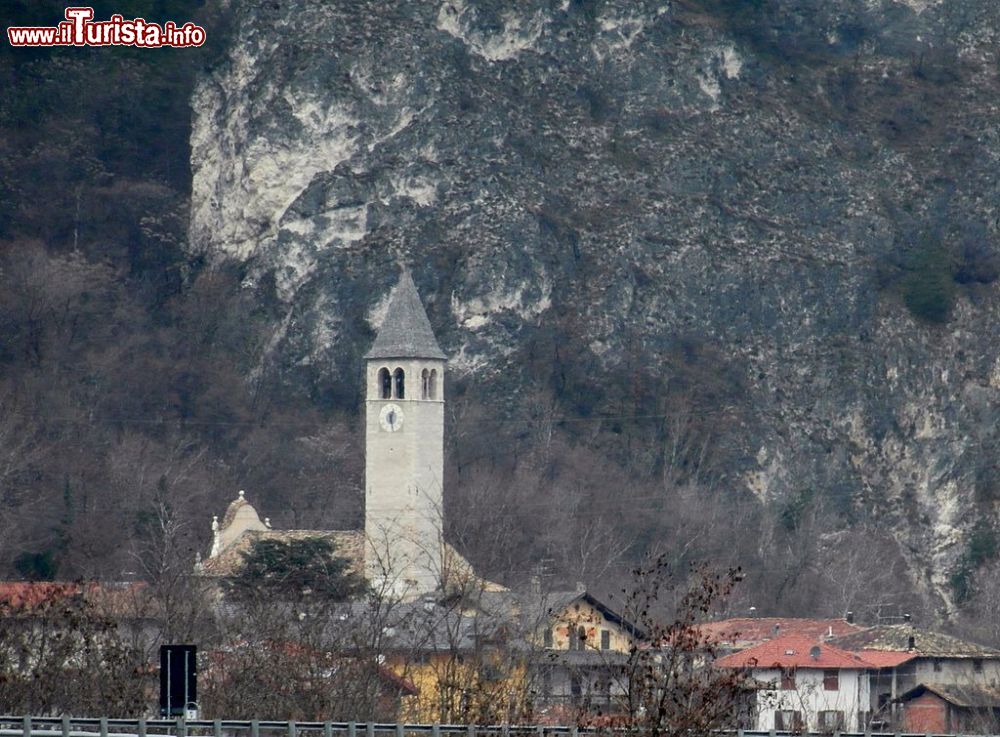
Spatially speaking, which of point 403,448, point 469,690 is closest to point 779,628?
point 403,448

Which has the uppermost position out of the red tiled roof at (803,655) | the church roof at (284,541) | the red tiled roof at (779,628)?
the church roof at (284,541)

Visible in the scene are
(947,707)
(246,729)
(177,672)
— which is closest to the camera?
(177,672)

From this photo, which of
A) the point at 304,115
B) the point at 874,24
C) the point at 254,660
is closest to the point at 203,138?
the point at 304,115

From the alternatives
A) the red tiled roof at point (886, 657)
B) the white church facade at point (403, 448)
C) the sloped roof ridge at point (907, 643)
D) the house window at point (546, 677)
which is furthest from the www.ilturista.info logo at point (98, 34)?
the house window at point (546, 677)

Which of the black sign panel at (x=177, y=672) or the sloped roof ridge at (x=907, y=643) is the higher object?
the sloped roof ridge at (x=907, y=643)

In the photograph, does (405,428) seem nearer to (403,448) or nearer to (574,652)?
(403,448)

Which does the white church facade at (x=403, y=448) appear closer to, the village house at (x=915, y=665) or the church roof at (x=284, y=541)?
the church roof at (x=284, y=541)

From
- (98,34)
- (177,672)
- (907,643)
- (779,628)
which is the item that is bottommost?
(177,672)
